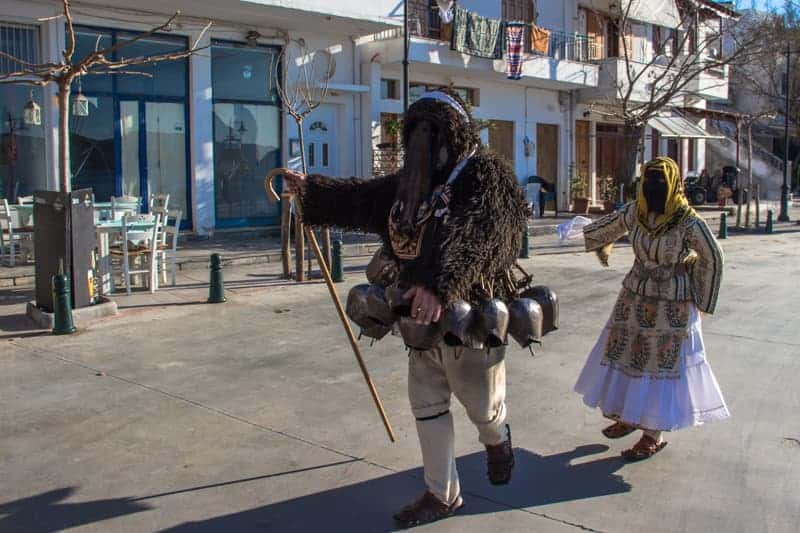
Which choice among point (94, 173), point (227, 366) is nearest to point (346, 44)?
point (94, 173)

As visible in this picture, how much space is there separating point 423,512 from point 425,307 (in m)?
1.13

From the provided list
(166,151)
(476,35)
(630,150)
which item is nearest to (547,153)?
(630,150)

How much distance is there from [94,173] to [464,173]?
1235 cm

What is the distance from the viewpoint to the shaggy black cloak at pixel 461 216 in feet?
11.2

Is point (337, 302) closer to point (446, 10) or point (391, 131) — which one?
point (391, 131)

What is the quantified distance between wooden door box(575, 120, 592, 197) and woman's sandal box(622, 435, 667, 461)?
844 inches

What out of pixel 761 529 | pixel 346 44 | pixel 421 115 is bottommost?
pixel 761 529

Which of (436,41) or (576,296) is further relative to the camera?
(436,41)

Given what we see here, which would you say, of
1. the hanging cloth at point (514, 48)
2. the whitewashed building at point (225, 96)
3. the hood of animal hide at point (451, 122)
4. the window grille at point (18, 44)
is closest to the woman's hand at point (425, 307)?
the hood of animal hide at point (451, 122)

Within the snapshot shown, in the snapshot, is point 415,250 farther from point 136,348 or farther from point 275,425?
point 136,348

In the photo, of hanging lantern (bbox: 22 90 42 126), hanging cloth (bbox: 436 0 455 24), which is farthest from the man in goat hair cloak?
hanging cloth (bbox: 436 0 455 24)

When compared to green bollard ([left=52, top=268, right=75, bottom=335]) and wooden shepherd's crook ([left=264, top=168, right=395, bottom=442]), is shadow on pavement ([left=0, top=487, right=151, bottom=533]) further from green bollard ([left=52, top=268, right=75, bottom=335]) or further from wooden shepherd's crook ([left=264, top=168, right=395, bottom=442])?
green bollard ([left=52, top=268, right=75, bottom=335])

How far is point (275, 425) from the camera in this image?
5.32 meters

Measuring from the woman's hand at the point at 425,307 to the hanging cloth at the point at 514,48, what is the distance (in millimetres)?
18592
